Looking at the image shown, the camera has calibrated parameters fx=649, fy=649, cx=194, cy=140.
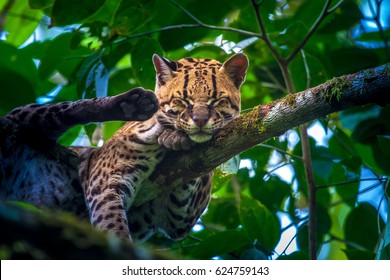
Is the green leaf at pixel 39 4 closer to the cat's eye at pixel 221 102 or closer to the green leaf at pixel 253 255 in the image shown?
the cat's eye at pixel 221 102

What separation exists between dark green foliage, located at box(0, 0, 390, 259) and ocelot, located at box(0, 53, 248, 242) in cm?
31

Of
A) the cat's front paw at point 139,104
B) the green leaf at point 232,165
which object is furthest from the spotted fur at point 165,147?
the cat's front paw at point 139,104

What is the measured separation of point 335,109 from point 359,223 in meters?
1.93

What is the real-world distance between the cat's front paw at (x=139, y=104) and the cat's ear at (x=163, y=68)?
1.82 ft

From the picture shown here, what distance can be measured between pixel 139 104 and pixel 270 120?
0.64 meters

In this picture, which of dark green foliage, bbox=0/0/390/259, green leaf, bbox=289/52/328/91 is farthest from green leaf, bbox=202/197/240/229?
green leaf, bbox=289/52/328/91

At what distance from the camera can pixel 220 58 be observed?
445cm


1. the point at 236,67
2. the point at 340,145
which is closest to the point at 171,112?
the point at 236,67

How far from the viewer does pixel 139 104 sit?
3186mm

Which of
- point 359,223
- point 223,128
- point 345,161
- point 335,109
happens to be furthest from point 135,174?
point 359,223

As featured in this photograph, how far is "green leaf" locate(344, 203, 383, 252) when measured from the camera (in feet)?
15.2

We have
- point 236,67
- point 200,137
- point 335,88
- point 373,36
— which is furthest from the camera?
point 373,36

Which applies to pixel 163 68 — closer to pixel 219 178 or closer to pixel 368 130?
pixel 219 178

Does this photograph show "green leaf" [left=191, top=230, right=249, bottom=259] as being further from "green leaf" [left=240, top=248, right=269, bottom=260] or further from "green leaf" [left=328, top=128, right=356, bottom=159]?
"green leaf" [left=328, top=128, right=356, bottom=159]
